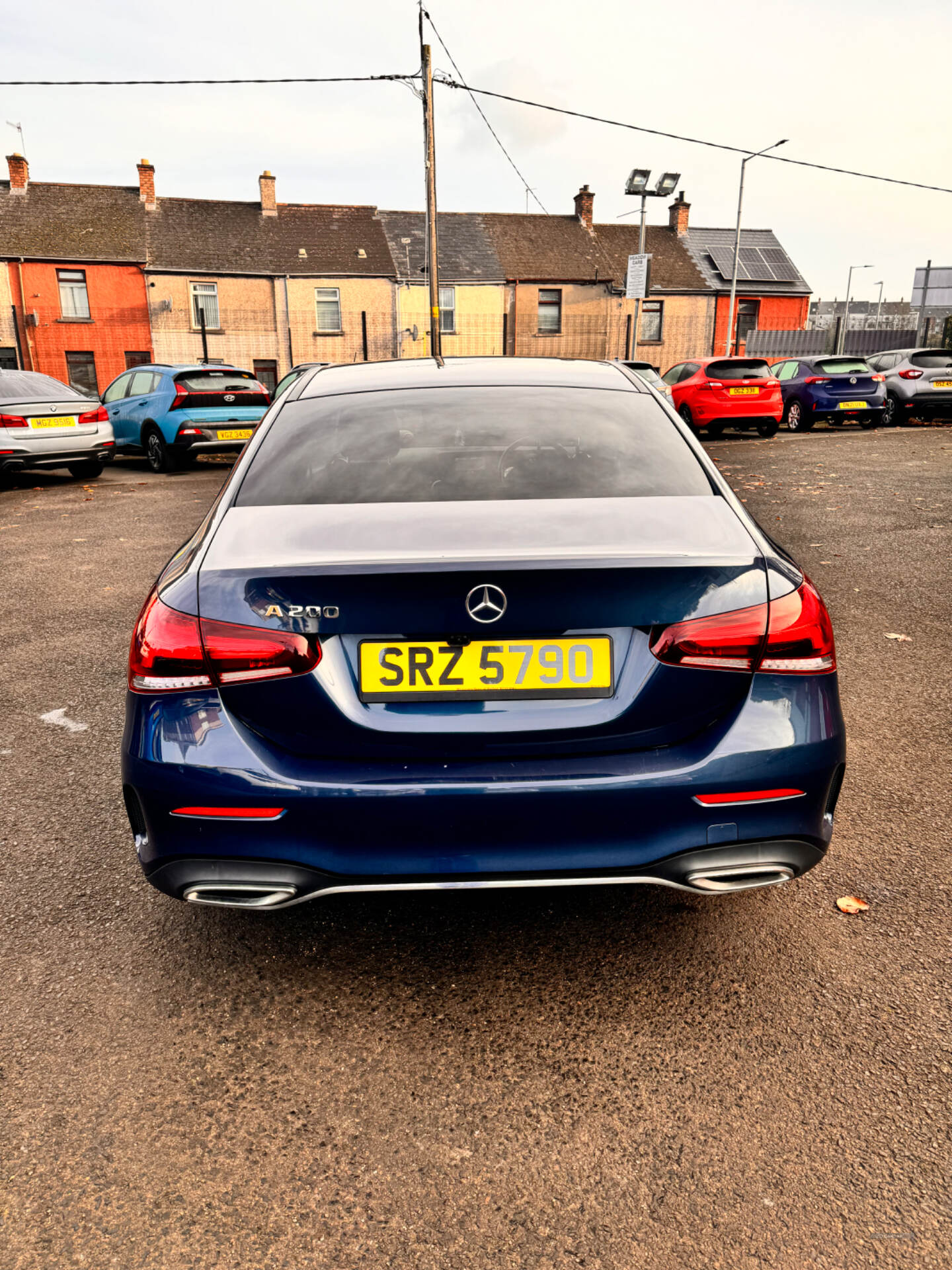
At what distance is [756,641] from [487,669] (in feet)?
1.96

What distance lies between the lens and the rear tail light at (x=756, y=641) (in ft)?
6.98

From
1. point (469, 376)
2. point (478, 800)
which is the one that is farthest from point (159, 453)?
point (478, 800)

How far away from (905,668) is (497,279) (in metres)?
38.0

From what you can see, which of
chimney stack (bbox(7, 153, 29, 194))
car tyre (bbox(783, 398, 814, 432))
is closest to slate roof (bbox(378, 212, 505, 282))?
chimney stack (bbox(7, 153, 29, 194))

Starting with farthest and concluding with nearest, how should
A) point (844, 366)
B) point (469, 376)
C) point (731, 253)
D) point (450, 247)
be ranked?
point (731, 253) → point (450, 247) → point (844, 366) → point (469, 376)

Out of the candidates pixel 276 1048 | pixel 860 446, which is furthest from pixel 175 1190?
pixel 860 446

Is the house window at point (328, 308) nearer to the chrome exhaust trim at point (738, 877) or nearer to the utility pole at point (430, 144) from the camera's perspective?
the utility pole at point (430, 144)

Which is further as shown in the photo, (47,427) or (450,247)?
(450,247)

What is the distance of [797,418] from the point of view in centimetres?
2073

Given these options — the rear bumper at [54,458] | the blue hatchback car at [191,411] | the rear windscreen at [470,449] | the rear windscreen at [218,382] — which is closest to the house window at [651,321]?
the blue hatchback car at [191,411]

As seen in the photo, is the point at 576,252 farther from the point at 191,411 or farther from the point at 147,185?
the point at 191,411

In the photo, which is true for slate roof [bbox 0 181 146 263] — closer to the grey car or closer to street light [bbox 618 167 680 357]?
street light [bbox 618 167 680 357]

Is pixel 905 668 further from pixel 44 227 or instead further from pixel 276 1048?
pixel 44 227

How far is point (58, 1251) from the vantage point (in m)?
1.75
